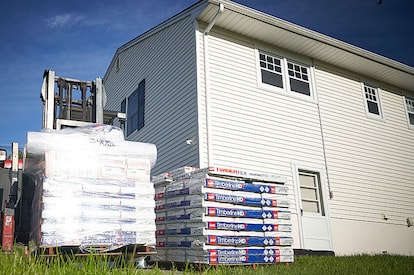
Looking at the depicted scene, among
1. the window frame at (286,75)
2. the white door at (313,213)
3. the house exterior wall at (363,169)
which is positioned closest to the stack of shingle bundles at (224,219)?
the white door at (313,213)

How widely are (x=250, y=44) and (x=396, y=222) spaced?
8.11 metres

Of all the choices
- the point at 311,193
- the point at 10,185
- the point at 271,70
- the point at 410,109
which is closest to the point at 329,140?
the point at 311,193

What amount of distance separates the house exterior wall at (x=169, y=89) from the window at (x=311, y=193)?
3.87 metres

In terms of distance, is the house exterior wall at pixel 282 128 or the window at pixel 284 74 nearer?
the house exterior wall at pixel 282 128

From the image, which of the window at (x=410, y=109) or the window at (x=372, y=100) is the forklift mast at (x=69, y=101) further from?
the window at (x=410, y=109)

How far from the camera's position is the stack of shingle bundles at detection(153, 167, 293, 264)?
24.4ft

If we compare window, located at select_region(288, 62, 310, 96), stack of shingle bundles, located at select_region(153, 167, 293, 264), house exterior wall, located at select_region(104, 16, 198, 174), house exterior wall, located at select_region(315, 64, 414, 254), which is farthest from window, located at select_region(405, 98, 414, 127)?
stack of shingle bundles, located at select_region(153, 167, 293, 264)

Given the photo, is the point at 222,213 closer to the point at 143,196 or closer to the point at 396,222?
the point at 143,196

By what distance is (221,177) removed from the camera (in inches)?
313

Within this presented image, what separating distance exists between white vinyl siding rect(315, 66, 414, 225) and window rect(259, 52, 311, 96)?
68 centimetres

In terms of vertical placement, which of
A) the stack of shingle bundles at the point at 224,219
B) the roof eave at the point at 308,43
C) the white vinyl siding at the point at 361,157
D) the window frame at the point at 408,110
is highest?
the roof eave at the point at 308,43

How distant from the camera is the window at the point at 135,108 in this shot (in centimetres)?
1433

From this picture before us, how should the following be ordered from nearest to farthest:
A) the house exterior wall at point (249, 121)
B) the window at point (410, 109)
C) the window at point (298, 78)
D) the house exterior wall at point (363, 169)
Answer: the house exterior wall at point (249, 121)
the house exterior wall at point (363, 169)
the window at point (298, 78)
the window at point (410, 109)

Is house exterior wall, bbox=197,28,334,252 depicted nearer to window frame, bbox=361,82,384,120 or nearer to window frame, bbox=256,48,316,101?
window frame, bbox=256,48,316,101
